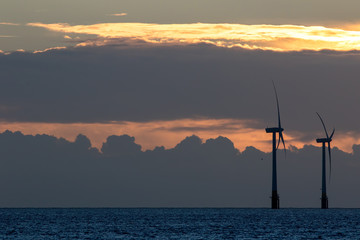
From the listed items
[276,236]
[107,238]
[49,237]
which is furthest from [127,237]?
[276,236]

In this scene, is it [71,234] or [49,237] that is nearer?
[49,237]

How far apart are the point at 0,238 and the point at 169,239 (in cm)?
3467

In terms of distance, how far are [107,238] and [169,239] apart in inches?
509

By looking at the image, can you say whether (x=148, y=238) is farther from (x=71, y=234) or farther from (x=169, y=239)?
(x=71, y=234)

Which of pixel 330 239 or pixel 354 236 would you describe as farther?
pixel 354 236

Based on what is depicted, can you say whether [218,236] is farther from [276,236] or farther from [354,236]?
[354,236]

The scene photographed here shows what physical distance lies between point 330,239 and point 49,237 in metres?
57.3

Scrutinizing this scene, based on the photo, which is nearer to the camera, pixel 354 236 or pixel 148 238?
pixel 148 238

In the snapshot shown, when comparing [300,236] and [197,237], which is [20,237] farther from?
[300,236]

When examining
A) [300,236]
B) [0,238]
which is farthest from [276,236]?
[0,238]

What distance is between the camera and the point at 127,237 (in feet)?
538

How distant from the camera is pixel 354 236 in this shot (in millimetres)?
171000

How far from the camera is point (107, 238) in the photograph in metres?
159

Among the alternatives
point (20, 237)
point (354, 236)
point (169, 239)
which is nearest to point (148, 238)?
point (169, 239)
